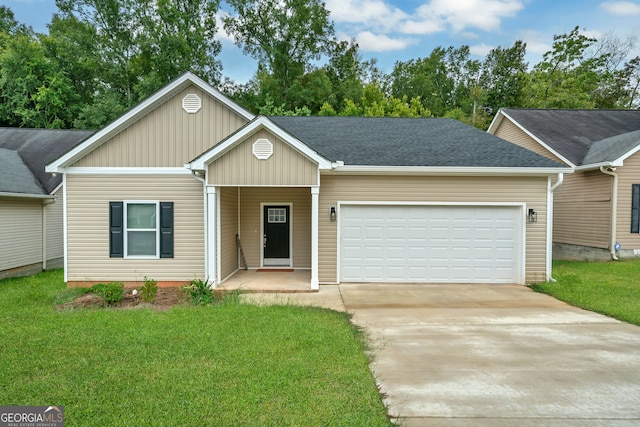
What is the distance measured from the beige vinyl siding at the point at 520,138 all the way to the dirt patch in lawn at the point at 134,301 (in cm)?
1381

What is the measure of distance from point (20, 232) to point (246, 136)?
7978 mm

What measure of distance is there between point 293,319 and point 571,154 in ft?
42.7

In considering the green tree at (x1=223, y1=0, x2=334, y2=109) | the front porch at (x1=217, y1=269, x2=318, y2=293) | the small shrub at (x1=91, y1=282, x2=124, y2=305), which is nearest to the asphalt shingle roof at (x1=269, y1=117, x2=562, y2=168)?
the front porch at (x1=217, y1=269, x2=318, y2=293)

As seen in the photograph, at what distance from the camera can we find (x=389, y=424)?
3357 millimetres

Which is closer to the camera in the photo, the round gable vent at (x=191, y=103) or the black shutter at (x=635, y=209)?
the round gable vent at (x=191, y=103)

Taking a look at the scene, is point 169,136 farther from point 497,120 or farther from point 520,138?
point 497,120

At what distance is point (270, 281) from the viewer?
975 centimetres

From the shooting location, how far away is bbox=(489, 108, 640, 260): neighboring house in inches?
489

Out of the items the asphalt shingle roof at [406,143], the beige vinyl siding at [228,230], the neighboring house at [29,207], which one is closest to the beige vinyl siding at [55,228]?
the neighboring house at [29,207]

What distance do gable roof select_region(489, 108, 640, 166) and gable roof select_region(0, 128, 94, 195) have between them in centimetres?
1644

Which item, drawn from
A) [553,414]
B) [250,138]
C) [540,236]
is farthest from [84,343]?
[540,236]

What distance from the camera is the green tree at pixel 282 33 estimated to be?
29094 mm

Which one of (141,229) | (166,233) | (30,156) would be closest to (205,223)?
(166,233)

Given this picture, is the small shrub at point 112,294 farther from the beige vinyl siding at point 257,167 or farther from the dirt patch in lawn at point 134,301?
the beige vinyl siding at point 257,167
